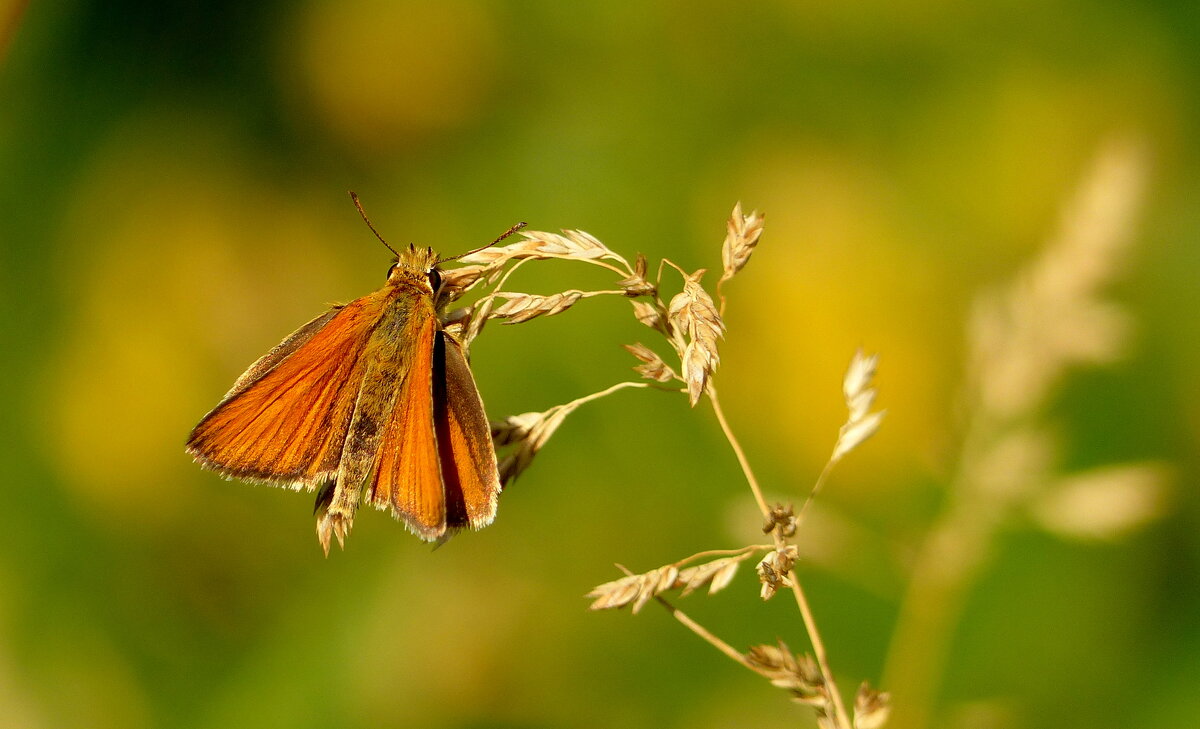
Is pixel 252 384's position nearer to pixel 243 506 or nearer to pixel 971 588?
pixel 243 506

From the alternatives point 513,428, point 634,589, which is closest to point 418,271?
point 513,428

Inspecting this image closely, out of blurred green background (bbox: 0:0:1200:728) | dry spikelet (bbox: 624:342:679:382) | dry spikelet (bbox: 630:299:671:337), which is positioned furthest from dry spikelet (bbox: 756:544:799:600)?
blurred green background (bbox: 0:0:1200:728)

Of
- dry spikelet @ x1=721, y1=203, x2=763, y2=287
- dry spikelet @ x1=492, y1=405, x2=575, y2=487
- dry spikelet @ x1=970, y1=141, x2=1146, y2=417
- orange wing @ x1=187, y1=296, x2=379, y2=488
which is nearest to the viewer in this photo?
dry spikelet @ x1=721, y1=203, x2=763, y2=287

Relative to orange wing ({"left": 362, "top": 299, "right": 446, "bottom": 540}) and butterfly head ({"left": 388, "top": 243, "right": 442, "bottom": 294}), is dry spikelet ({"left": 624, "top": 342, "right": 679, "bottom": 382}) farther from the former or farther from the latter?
butterfly head ({"left": 388, "top": 243, "right": 442, "bottom": 294})

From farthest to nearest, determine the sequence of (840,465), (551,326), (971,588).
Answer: (551,326), (840,465), (971,588)

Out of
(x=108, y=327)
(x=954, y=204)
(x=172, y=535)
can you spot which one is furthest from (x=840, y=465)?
(x=108, y=327)

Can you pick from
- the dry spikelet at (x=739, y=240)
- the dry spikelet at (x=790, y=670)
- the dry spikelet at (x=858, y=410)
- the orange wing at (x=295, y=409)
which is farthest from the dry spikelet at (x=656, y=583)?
the orange wing at (x=295, y=409)
